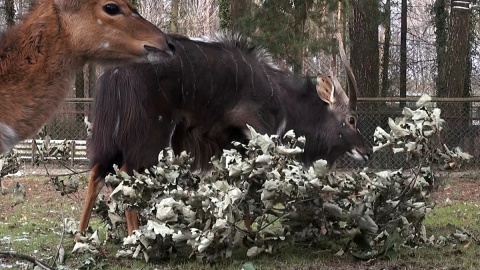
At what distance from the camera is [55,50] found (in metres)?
4.41

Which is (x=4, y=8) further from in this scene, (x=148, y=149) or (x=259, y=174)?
(x=259, y=174)

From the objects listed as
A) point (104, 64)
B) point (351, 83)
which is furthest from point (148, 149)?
point (351, 83)

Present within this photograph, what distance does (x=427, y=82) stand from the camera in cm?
1928

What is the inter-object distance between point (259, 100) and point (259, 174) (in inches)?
76.2

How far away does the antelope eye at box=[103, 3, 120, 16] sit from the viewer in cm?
457

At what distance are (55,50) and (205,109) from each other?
6.99ft

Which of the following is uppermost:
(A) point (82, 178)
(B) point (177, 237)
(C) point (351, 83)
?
(C) point (351, 83)

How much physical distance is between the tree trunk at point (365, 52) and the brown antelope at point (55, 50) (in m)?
10.4

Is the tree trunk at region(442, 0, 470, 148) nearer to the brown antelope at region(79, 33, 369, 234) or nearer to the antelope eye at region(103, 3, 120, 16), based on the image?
the brown antelope at region(79, 33, 369, 234)

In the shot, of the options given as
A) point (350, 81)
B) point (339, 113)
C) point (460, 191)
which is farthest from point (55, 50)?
point (460, 191)

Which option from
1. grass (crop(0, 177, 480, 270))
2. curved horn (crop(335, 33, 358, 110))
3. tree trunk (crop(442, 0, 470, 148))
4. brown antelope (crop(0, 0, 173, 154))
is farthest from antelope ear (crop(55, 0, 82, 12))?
tree trunk (crop(442, 0, 470, 148))

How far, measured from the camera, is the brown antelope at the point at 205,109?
19.7ft

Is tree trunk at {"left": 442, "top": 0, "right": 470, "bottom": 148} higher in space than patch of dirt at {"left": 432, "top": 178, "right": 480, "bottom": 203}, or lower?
higher

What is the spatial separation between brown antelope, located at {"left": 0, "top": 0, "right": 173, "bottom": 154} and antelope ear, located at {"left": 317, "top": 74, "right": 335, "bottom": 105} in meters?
2.84
